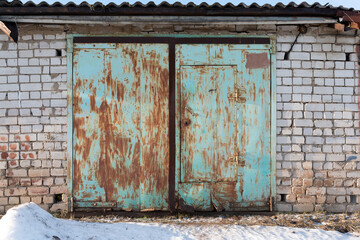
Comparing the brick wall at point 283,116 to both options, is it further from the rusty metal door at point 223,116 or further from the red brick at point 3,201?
the rusty metal door at point 223,116

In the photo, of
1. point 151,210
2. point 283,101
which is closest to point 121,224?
point 151,210

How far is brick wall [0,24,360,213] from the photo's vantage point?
427 centimetres

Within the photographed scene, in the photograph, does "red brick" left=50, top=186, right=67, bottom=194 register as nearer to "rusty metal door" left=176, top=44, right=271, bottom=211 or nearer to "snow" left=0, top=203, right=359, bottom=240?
"snow" left=0, top=203, right=359, bottom=240

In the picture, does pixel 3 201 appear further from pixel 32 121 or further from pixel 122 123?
pixel 122 123

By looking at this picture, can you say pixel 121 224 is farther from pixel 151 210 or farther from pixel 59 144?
pixel 59 144

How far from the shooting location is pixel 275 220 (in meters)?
4.06

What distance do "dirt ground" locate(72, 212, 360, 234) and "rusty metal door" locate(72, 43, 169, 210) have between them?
0.76 feet

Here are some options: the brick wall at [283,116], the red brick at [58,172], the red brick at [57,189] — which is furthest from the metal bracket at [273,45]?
the red brick at [57,189]

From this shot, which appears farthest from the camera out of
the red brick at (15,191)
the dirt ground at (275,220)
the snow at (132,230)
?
the red brick at (15,191)

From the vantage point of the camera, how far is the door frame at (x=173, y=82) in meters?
4.26

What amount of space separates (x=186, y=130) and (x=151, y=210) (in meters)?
1.32

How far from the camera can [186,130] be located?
4.31m

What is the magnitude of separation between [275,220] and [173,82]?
8.27ft

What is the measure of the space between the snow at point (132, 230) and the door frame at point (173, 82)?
0.57 meters
